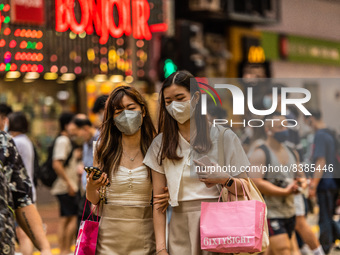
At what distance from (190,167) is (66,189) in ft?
16.3

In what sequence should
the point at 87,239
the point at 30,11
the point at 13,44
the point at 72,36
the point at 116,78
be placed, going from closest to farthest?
the point at 87,239 → the point at 13,44 → the point at 72,36 → the point at 30,11 → the point at 116,78

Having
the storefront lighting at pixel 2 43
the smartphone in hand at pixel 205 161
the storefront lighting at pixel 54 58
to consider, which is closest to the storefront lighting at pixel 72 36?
the storefront lighting at pixel 54 58

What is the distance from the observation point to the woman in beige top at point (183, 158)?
368 centimetres

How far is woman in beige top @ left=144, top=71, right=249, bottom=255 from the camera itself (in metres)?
3.68

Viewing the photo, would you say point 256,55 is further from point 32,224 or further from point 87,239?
point 32,224

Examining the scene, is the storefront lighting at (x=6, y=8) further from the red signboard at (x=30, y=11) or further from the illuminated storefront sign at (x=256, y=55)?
the illuminated storefront sign at (x=256, y=55)

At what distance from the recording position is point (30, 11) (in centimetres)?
841

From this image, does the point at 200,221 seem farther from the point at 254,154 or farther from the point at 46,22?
the point at 46,22

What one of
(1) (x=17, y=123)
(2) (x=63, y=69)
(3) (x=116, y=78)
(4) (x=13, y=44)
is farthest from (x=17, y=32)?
(3) (x=116, y=78)

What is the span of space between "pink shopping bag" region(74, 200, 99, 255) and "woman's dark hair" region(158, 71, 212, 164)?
53cm

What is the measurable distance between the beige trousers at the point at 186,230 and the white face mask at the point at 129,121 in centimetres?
52

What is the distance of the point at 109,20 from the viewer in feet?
26.5

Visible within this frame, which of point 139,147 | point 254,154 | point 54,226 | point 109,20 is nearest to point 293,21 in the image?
point 54,226

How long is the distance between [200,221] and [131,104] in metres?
0.81
